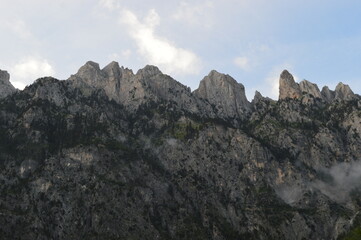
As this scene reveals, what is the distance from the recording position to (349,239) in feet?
562
